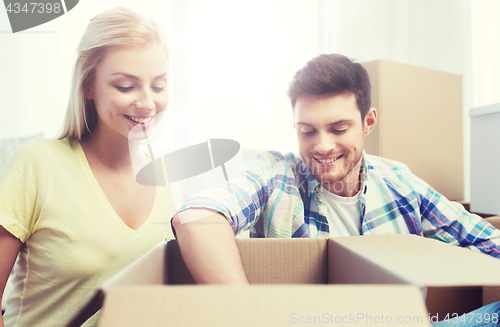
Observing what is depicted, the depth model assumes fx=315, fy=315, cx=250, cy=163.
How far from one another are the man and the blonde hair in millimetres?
335

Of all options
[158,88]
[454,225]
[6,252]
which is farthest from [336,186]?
[6,252]

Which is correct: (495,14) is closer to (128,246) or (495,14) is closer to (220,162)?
(220,162)

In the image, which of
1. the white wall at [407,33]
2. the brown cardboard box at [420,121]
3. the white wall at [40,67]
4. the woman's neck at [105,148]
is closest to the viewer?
the woman's neck at [105,148]

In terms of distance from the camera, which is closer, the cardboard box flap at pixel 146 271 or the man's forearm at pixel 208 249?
the cardboard box flap at pixel 146 271

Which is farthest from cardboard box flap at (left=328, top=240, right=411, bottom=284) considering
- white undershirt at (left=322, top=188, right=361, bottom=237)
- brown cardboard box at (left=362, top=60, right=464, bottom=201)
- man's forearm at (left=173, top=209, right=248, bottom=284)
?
brown cardboard box at (left=362, top=60, right=464, bottom=201)

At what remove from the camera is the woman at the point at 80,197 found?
1.88ft

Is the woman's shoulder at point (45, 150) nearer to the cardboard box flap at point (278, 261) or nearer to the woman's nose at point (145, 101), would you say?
the woman's nose at point (145, 101)

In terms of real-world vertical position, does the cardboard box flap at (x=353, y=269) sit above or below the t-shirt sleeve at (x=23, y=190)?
below

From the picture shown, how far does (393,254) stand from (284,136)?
1.10 m

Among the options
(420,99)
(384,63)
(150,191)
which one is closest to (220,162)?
(150,191)

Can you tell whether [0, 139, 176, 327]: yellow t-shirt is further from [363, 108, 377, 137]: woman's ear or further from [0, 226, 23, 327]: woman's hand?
[363, 108, 377, 137]: woman's ear

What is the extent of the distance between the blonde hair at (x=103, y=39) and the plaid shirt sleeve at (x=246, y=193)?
0.31 m

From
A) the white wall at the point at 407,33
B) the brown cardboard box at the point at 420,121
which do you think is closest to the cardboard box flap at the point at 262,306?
the brown cardboard box at the point at 420,121

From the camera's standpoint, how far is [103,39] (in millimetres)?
579
